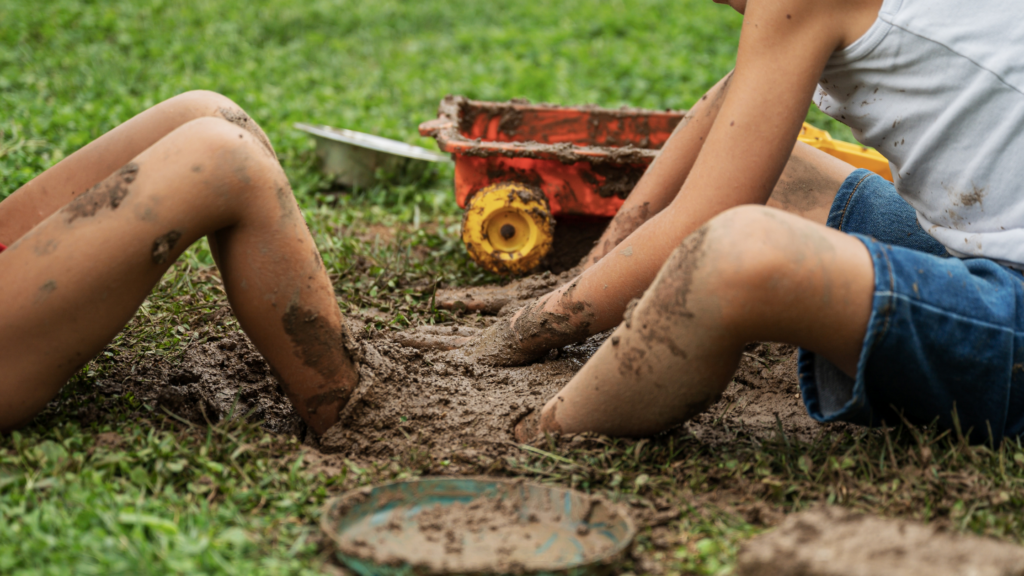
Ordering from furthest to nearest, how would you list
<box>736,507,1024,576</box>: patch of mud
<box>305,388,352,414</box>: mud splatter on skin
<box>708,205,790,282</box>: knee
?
1. <box>305,388,352,414</box>: mud splatter on skin
2. <box>708,205,790,282</box>: knee
3. <box>736,507,1024,576</box>: patch of mud

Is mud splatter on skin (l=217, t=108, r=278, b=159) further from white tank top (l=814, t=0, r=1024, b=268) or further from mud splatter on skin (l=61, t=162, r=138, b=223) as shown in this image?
white tank top (l=814, t=0, r=1024, b=268)

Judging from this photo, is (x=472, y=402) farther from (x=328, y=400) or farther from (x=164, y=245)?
(x=164, y=245)

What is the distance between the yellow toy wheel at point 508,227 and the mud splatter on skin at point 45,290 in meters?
1.60

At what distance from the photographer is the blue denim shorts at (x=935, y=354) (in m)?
1.41

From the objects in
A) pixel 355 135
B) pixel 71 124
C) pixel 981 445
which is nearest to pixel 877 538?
pixel 981 445

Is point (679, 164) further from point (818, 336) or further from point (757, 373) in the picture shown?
point (818, 336)

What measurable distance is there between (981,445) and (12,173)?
11.3 ft

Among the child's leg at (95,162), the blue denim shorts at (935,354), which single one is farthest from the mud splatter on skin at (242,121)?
the blue denim shorts at (935,354)

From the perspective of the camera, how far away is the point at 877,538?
1.20 meters

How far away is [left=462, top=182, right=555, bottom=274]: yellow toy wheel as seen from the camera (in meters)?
2.91

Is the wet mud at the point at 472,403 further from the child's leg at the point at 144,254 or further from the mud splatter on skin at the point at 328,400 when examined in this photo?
the child's leg at the point at 144,254

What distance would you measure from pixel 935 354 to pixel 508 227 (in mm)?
1705

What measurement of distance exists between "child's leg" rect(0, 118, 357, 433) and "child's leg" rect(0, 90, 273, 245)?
0.34 metres

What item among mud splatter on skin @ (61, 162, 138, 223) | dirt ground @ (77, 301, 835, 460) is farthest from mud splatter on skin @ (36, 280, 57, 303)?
dirt ground @ (77, 301, 835, 460)
